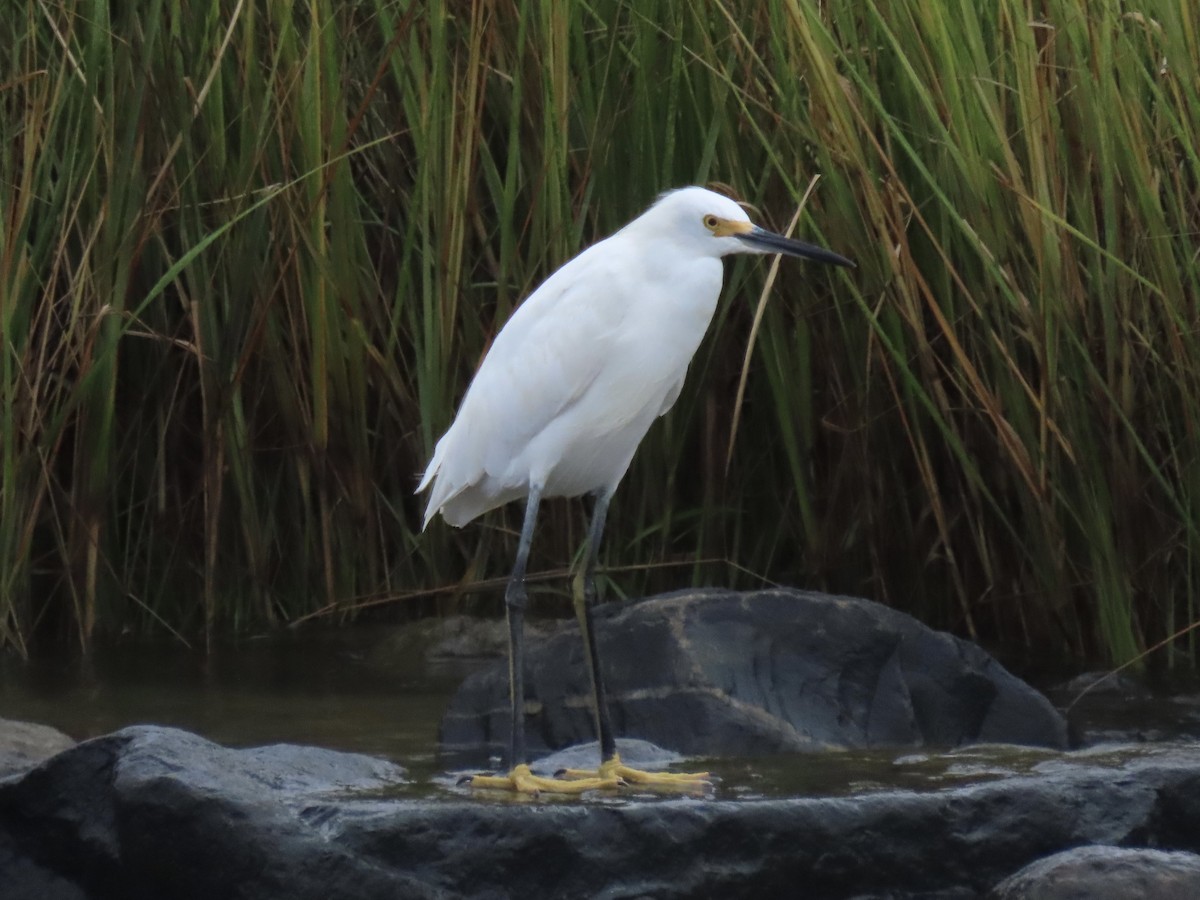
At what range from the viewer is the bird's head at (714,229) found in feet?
11.3

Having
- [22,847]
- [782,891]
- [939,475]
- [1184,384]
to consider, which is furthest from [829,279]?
[22,847]

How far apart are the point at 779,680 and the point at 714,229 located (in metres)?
0.98

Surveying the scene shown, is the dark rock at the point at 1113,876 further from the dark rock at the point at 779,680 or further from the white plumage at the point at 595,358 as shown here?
the white plumage at the point at 595,358

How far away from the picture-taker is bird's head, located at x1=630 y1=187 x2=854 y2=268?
11.3ft

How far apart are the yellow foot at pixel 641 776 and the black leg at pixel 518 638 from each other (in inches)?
3.9

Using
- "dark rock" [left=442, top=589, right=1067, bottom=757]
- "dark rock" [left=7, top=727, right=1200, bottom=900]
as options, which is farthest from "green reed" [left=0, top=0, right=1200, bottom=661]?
"dark rock" [left=7, top=727, right=1200, bottom=900]

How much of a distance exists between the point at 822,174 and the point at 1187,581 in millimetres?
1289

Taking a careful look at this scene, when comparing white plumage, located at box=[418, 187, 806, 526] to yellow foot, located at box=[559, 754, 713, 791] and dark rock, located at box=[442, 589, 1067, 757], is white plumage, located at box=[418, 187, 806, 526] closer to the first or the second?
dark rock, located at box=[442, 589, 1067, 757]

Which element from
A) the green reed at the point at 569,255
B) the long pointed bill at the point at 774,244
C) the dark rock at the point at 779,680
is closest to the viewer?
the long pointed bill at the point at 774,244

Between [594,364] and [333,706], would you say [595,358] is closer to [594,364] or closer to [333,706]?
[594,364]

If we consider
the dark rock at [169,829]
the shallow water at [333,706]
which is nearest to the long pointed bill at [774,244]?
the shallow water at [333,706]

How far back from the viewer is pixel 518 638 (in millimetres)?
3443

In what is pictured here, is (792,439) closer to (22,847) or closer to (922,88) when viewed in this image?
(922,88)

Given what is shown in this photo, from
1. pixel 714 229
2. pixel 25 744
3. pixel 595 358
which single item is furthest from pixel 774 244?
pixel 25 744
